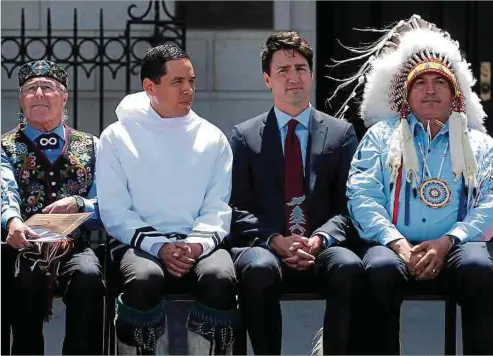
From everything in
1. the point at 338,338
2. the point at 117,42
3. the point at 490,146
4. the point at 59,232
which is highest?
the point at 117,42

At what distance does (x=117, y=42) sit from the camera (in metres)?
8.95

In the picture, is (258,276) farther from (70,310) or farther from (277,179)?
(70,310)

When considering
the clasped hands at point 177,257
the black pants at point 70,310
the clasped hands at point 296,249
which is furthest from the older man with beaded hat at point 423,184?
the black pants at point 70,310

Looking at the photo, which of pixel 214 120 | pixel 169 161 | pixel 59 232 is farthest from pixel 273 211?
pixel 214 120

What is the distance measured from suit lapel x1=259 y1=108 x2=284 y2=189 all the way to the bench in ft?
1.84

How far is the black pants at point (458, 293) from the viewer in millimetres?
5160

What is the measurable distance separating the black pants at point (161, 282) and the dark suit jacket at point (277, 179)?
0.39 meters

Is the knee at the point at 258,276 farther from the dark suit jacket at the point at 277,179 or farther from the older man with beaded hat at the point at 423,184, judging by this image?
the older man with beaded hat at the point at 423,184

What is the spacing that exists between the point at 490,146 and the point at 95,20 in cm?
422

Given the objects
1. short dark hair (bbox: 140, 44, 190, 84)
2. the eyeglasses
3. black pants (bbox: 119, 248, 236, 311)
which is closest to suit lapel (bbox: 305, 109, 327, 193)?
black pants (bbox: 119, 248, 236, 311)

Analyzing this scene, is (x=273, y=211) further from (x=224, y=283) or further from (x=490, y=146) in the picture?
(x=490, y=146)

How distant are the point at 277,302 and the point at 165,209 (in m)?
0.71

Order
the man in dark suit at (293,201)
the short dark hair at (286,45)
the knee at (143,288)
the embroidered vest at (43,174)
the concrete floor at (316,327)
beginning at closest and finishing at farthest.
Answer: the knee at (143,288), the man in dark suit at (293,201), the embroidered vest at (43,174), the short dark hair at (286,45), the concrete floor at (316,327)

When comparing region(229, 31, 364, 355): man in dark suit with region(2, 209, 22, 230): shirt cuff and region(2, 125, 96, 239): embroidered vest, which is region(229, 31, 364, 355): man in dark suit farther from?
region(2, 209, 22, 230): shirt cuff
